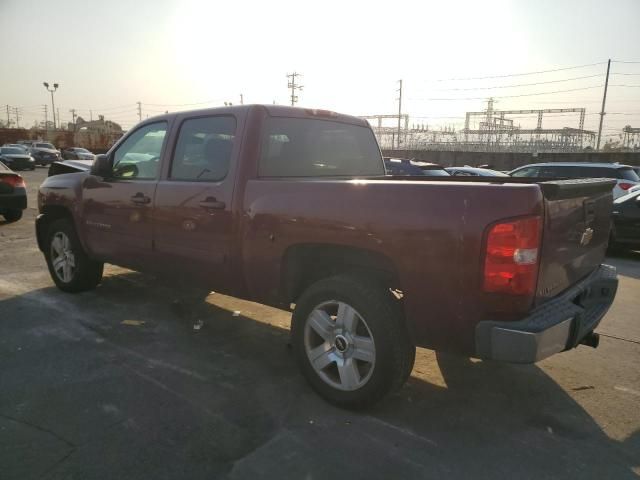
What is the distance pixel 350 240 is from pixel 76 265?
3755mm

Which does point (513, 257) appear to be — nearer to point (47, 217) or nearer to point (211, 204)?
point (211, 204)

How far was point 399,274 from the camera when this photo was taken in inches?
108

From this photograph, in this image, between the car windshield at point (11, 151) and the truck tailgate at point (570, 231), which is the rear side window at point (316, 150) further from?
the car windshield at point (11, 151)

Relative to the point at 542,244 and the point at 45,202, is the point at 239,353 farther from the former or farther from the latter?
the point at 45,202

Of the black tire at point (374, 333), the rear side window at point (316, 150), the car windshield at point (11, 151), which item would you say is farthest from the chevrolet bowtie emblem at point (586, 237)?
the car windshield at point (11, 151)

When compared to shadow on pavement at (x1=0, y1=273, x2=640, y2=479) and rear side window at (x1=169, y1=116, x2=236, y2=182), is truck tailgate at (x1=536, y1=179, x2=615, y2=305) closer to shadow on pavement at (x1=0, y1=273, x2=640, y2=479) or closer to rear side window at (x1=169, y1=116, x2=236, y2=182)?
shadow on pavement at (x1=0, y1=273, x2=640, y2=479)

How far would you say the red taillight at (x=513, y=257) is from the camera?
2.38 m

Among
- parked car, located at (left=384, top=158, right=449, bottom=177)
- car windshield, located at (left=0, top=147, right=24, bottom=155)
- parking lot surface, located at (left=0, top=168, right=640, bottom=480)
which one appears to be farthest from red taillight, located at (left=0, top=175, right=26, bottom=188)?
car windshield, located at (left=0, top=147, right=24, bottom=155)

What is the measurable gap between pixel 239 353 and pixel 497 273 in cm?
232

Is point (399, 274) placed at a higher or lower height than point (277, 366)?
higher

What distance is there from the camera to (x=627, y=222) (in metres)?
8.78

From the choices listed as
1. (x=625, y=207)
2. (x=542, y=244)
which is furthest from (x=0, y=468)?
(x=625, y=207)

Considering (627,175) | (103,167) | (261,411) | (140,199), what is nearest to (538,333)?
(261,411)

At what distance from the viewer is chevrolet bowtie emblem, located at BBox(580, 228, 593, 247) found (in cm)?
301
